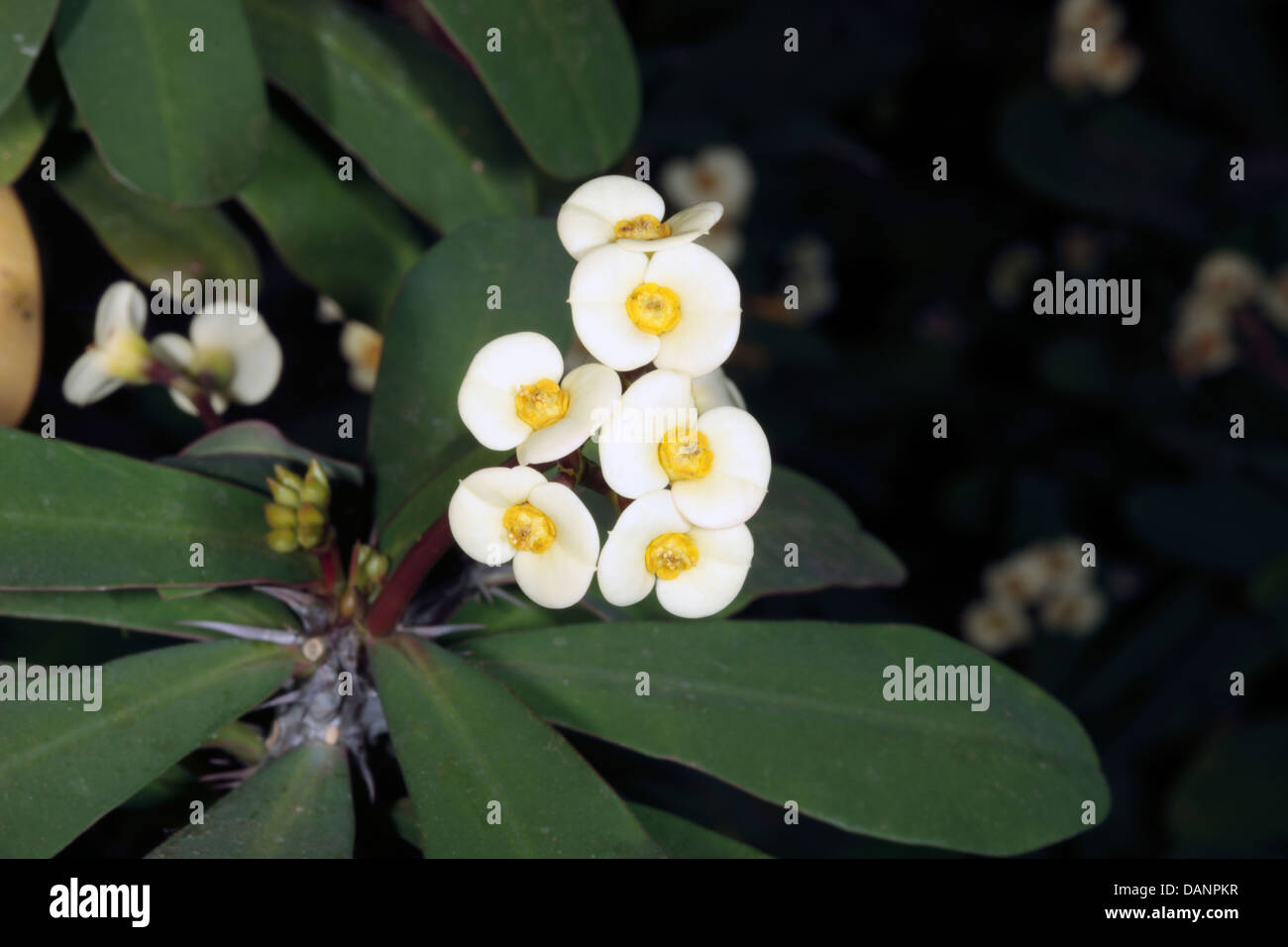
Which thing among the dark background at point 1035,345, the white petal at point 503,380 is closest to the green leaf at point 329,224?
the white petal at point 503,380

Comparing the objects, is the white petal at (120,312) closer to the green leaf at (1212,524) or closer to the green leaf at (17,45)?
the green leaf at (17,45)

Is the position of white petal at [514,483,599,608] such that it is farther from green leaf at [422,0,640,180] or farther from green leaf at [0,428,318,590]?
green leaf at [422,0,640,180]

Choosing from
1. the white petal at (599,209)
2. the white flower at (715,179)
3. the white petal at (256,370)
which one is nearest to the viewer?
the white petal at (599,209)

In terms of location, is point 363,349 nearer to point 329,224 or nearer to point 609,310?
point 329,224

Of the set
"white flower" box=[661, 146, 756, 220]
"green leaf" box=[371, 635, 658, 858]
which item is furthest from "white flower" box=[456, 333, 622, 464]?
"white flower" box=[661, 146, 756, 220]
